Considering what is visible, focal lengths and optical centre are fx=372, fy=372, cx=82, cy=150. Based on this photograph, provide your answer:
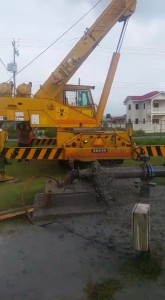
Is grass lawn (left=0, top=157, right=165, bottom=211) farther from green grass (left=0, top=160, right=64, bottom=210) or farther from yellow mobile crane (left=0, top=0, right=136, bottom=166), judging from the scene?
yellow mobile crane (left=0, top=0, right=136, bottom=166)

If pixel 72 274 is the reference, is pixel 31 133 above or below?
above

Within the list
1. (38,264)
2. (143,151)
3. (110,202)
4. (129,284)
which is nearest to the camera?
(129,284)

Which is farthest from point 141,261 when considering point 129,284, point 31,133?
point 31,133

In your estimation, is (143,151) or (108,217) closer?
(108,217)

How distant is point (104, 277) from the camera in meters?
3.76

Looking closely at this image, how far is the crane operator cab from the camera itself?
11781mm

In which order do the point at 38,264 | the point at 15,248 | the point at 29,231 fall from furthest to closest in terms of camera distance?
the point at 29,231
the point at 15,248
the point at 38,264

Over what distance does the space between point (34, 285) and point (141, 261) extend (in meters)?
1.18

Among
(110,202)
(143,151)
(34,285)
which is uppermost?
(143,151)

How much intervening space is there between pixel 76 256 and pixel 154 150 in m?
6.01

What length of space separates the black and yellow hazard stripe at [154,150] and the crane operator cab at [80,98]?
8.54 feet

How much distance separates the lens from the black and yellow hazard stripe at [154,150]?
982cm

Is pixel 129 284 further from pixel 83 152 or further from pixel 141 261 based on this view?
pixel 83 152

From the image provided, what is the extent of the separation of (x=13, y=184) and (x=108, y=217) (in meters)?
4.21
